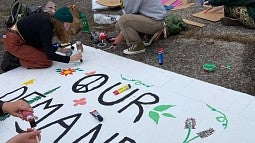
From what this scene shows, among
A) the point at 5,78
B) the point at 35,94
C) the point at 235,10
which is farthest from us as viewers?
the point at 235,10

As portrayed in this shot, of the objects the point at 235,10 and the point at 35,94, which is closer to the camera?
the point at 35,94

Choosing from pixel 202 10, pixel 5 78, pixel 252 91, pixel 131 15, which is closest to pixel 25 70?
pixel 5 78

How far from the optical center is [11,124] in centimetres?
279

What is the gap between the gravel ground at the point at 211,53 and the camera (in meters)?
3.10

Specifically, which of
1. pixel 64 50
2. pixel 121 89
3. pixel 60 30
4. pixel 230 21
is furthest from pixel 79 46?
pixel 230 21

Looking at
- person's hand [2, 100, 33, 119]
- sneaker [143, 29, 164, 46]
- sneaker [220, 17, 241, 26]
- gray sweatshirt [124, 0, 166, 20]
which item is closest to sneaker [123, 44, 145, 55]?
sneaker [143, 29, 164, 46]

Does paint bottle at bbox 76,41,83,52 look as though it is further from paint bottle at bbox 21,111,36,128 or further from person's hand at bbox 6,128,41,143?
person's hand at bbox 6,128,41,143

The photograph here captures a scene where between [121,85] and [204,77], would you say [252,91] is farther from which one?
[121,85]

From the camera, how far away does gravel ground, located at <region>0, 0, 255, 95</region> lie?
3.10 m

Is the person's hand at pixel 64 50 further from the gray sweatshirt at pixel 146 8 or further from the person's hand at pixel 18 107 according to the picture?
the person's hand at pixel 18 107

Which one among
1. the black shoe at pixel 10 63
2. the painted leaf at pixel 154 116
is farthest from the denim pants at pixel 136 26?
the painted leaf at pixel 154 116

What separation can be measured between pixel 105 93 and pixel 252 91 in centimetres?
122

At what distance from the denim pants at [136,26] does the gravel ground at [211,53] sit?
0.61 feet

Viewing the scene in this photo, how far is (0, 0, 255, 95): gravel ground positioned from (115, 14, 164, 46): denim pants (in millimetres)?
185
